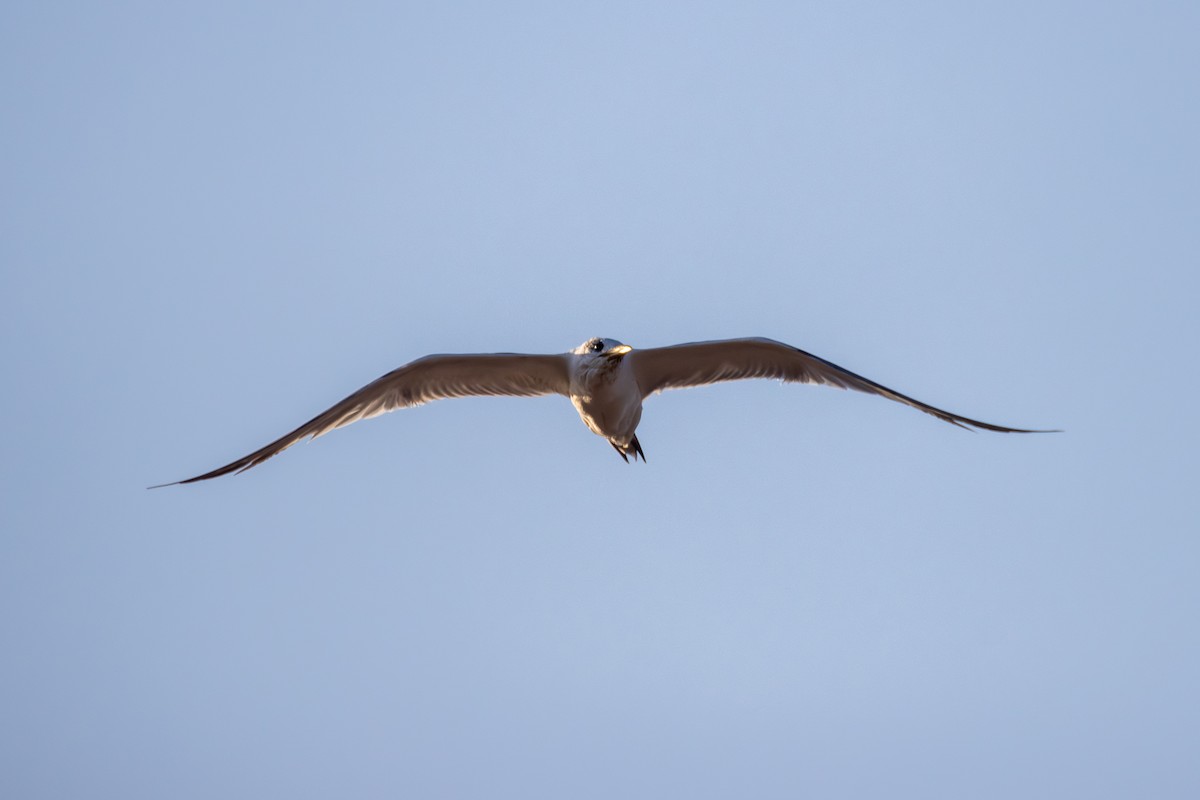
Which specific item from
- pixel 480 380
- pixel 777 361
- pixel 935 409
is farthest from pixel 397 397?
pixel 935 409

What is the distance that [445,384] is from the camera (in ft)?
49.6

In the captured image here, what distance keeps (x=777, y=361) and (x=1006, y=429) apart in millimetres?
2976

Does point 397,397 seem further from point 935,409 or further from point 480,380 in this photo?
point 935,409

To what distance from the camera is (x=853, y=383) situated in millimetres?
14617

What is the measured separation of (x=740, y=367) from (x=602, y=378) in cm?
234

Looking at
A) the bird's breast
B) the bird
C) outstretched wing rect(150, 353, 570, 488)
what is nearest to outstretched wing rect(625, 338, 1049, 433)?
the bird

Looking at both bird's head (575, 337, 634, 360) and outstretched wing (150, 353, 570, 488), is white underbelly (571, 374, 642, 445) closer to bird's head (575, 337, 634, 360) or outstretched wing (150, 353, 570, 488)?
bird's head (575, 337, 634, 360)

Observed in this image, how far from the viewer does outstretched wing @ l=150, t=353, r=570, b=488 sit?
47.0ft

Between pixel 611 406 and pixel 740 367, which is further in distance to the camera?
pixel 740 367

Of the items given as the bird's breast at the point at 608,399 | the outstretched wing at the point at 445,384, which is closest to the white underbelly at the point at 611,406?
the bird's breast at the point at 608,399

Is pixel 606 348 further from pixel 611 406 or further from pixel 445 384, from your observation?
pixel 445 384

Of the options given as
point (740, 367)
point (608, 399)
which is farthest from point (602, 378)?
point (740, 367)

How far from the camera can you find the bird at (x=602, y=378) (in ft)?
45.2

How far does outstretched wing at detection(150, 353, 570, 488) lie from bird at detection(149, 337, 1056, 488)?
13 mm
